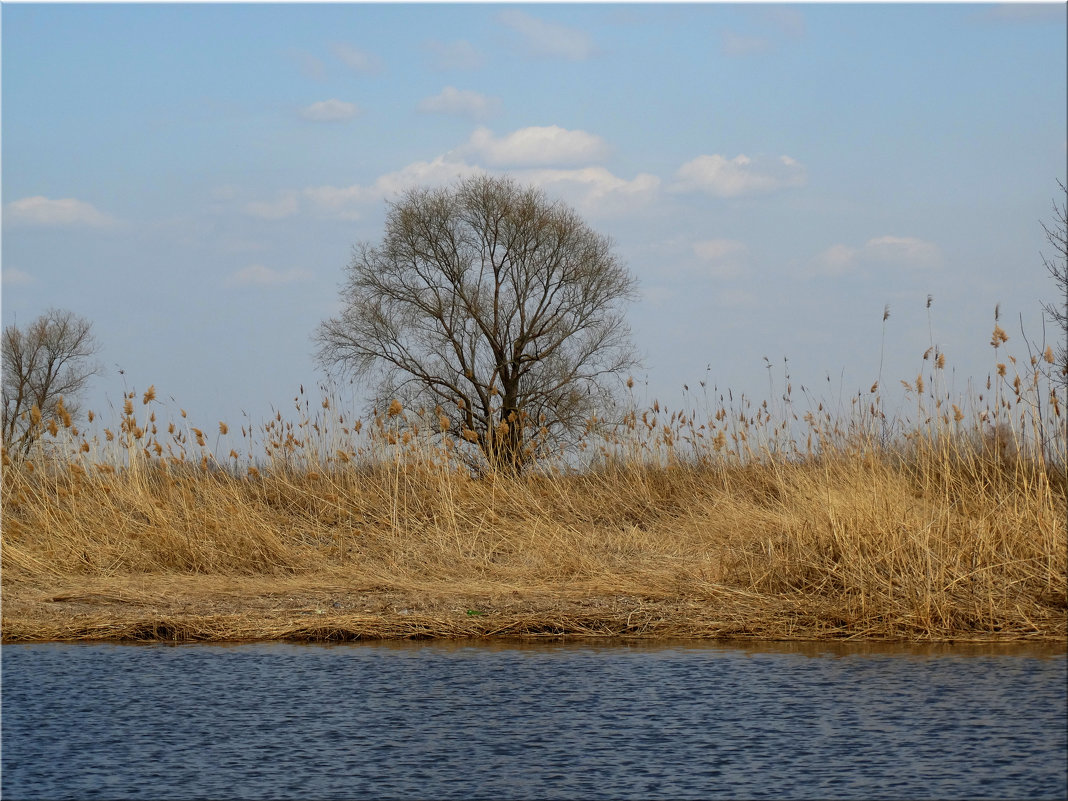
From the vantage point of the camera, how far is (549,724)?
4.31 meters

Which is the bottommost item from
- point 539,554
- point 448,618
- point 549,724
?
point 549,724

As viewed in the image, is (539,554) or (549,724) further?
(539,554)

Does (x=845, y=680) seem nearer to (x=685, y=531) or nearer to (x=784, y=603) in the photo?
(x=784, y=603)

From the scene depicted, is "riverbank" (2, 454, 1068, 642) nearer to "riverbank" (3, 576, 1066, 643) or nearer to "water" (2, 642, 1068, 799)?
"riverbank" (3, 576, 1066, 643)

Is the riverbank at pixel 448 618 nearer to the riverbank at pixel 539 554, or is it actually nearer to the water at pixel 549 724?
the riverbank at pixel 539 554

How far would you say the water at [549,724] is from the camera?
3580 mm

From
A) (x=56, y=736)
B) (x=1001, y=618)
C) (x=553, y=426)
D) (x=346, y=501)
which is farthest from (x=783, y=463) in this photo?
(x=553, y=426)

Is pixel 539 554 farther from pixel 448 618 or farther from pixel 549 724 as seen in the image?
pixel 549 724

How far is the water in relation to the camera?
3.58 meters

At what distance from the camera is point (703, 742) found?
3.97 metres

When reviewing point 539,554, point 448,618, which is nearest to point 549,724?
point 448,618

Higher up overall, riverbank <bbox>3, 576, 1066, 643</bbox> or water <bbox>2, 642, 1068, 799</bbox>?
riverbank <bbox>3, 576, 1066, 643</bbox>

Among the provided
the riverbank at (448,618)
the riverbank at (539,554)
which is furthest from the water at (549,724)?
the riverbank at (539,554)

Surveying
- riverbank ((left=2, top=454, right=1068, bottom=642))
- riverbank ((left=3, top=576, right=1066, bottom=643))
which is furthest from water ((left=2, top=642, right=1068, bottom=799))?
riverbank ((left=2, top=454, right=1068, bottom=642))
